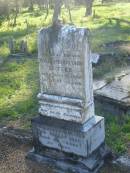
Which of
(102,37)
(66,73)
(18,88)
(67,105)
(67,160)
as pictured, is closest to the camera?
(66,73)

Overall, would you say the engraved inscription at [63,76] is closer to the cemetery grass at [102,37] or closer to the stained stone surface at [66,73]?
the stained stone surface at [66,73]

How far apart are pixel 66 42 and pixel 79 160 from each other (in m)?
1.98

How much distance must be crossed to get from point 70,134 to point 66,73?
1030 mm

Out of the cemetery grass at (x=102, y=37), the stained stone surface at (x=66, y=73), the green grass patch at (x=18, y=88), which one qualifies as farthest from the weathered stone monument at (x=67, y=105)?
the cemetery grass at (x=102, y=37)

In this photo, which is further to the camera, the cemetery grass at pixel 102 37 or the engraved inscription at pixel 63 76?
the cemetery grass at pixel 102 37

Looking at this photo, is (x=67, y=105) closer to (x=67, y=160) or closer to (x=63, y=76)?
(x=63, y=76)

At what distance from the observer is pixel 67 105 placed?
253 inches

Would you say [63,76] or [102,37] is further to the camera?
[102,37]

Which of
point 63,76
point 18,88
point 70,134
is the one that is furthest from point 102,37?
point 70,134

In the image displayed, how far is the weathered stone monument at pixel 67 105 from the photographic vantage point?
20.1 feet

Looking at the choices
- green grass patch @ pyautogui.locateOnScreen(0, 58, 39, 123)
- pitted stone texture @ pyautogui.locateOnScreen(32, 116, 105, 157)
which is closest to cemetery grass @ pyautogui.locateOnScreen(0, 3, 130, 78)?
green grass patch @ pyautogui.locateOnScreen(0, 58, 39, 123)

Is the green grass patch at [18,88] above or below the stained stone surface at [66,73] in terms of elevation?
below

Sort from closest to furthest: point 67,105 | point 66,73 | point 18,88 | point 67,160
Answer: point 66,73
point 67,105
point 67,160
point 18,88

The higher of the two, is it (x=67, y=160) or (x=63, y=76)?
(x=63, y=76)
